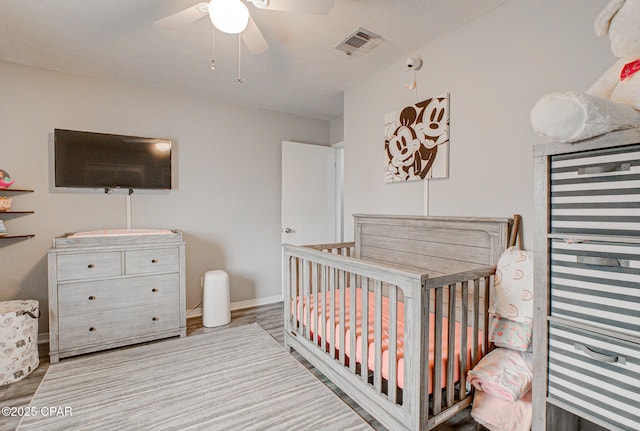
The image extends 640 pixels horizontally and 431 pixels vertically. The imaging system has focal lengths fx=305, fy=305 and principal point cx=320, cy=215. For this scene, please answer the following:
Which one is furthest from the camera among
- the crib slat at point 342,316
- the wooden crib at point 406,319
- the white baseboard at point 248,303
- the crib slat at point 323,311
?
the white baseboard at point 248,303

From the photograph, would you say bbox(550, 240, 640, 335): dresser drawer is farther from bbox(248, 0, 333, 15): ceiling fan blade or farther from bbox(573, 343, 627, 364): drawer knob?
bbox(248, 0, 333, 15): ceiling fan blade

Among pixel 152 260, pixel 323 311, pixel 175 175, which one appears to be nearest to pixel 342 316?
pixel 323 311

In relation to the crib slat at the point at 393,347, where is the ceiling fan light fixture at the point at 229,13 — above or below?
above

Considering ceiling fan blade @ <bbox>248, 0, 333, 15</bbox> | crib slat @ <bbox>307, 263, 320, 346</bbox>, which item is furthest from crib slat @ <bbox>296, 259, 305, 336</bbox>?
ceiling fan blade @ <bbox>248, 0, 333, 15</bbox>

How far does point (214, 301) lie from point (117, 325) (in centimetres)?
82

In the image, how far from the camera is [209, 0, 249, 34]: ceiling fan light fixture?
1438 millimetres

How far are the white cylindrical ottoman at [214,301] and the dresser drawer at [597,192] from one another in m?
2.81

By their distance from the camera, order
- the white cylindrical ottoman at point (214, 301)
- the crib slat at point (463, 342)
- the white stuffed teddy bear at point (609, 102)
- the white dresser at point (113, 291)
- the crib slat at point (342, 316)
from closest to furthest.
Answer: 1. the white stuffed teddy bear at point (609, 102)
2. the crib slat at point (463, 342)
3. the crib slat at point (342, 316)
4. the white dresser at point (113, 291)
5. the white cylindrical ottoman at point (214, 301)

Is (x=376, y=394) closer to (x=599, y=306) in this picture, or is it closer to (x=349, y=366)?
(x=349, y=366)

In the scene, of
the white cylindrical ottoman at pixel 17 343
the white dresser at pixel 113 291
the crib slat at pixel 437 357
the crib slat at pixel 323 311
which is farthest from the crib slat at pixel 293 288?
the white cylindrical ottoman at pixel 17 343

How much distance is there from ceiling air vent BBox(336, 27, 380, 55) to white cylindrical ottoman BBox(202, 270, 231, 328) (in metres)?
2.39

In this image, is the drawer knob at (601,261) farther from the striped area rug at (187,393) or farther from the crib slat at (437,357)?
the striped area rug at (187,393)

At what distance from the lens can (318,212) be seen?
155 inches

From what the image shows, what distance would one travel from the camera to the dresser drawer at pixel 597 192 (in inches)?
36.8
